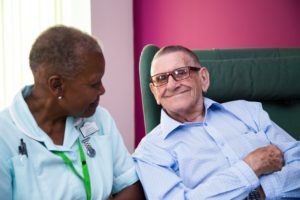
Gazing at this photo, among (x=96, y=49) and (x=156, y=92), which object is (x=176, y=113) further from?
(x=96, y=49)

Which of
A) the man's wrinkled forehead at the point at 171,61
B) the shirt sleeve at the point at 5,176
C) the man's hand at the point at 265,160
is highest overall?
the man's wrinkled forehead at the point at 171,61

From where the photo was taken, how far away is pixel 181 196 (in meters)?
1.19

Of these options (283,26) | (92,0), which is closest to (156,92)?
(92,0)

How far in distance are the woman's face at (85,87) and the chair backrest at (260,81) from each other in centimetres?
54

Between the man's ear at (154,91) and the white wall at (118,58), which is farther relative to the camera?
the white wall at (118,58)

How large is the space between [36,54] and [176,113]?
69 cm

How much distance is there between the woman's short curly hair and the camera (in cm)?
100

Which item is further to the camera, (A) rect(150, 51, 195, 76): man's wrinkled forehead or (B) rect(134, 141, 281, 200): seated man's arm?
(A) rect(150, 51, 195, 76): man's wrinkled forehead

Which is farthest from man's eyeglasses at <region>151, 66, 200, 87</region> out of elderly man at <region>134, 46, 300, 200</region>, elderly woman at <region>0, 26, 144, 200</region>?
elderly woman at <region>0, 26, 144, 200</region>

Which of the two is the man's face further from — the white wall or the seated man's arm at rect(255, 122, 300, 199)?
the white wall

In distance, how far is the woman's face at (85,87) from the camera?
40.7 inches

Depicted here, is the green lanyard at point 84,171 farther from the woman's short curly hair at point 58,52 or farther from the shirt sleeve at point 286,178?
the shirt sleeve at point 286,178

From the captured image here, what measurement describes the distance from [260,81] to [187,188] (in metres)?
0.72

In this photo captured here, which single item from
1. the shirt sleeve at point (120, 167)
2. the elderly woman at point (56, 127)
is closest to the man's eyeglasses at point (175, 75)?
the shirt sleeve at point (120, 167)
